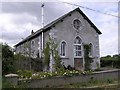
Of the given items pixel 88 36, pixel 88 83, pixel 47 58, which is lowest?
pixel 88 83

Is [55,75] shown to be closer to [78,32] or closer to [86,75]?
[86,75]

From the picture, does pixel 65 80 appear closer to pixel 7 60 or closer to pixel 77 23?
pixel 7 60

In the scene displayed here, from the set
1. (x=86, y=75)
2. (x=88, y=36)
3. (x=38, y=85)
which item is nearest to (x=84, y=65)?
(x=88, y=36)

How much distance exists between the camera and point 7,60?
1991 centimetres

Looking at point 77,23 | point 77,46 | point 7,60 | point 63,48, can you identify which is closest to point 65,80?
point 7,60

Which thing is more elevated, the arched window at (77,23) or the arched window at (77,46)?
the arched window at (77,23)

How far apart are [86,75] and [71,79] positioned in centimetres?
136

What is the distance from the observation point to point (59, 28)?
2883 cm

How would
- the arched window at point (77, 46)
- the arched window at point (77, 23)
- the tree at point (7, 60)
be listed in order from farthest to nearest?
the arched window at point (77, 23)
the arched window at point (77, 46)
the tree at point (7, 60)

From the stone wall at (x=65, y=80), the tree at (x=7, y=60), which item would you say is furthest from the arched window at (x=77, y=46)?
the tree at (x=7, y=60)

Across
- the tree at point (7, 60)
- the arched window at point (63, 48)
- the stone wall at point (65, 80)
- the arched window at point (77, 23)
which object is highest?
the arched window at point (77, 23)

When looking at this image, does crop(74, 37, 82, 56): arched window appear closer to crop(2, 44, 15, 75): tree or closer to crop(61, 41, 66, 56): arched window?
crop(61, 41, 66, 56): arched window

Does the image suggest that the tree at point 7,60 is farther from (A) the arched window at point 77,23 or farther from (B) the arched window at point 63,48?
(A) the arched window at point 77,23

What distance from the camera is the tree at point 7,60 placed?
18.8 m
